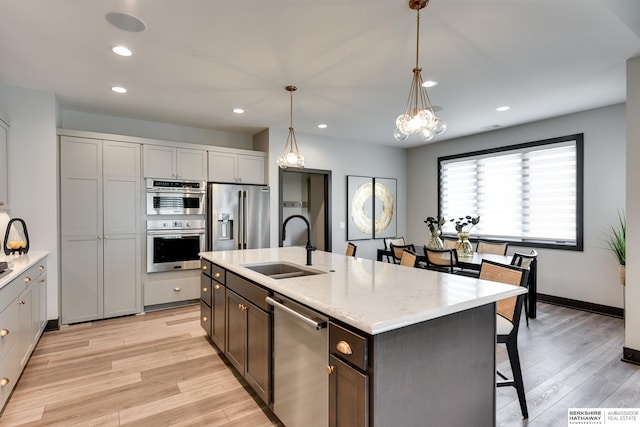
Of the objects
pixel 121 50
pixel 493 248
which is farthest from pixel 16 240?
pixel 493 248

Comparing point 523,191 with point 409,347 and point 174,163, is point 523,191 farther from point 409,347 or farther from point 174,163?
point 174,163

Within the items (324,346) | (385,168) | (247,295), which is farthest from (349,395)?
(385,168)

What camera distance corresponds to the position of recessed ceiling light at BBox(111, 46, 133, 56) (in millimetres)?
2672

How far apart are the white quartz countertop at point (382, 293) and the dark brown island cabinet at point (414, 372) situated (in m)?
0.07

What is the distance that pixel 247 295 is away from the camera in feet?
7.74

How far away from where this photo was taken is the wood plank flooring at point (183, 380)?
7.13 feet

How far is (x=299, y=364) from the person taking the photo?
177cm

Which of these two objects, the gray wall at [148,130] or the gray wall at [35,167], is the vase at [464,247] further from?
the gray wall at [35,167]

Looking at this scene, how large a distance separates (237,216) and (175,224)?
2.79 ft

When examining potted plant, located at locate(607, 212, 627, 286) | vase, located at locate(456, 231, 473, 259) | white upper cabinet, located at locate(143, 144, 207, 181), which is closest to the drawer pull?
vase, located at locate(456, 231, 473, 259)

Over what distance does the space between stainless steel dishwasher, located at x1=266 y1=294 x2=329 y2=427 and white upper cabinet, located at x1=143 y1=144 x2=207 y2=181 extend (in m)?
3.26

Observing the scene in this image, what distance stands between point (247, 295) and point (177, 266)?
2644 mm

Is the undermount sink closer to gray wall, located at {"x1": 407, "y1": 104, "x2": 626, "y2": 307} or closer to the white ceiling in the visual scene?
the white ceiling

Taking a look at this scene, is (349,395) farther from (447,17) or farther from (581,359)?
(581,359)
